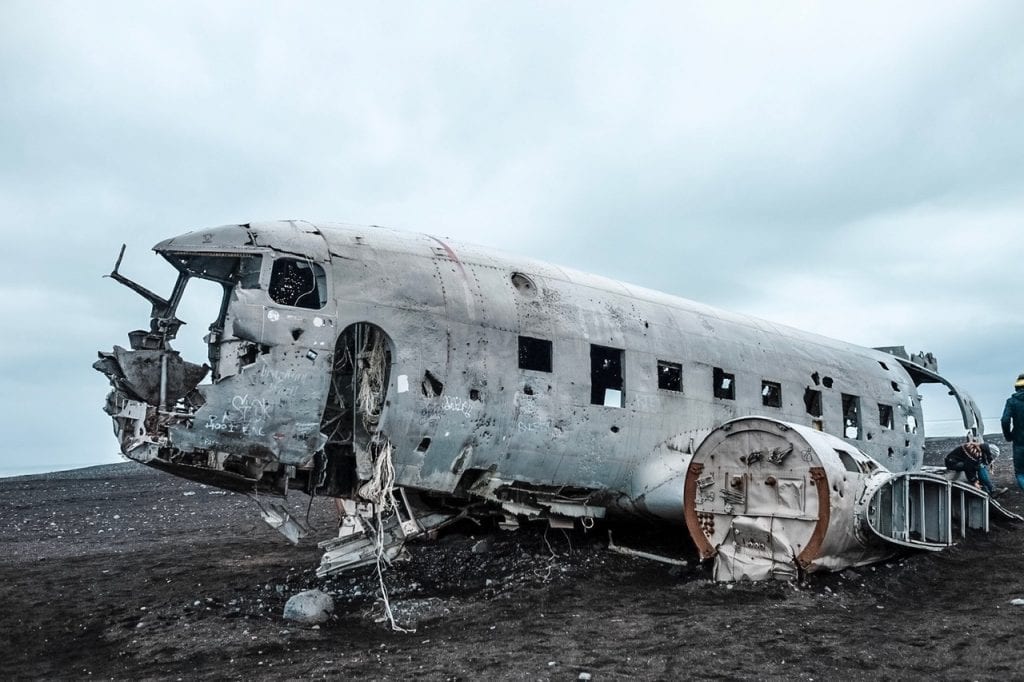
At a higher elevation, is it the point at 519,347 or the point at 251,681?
the point at 519,347

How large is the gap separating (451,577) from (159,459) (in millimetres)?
4313

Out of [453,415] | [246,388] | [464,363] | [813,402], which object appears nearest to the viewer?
[246,388]

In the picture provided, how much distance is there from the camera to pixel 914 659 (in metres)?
7.18

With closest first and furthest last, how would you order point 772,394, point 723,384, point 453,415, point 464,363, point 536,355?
point 453,415, point 464,363, point 536,355, point 723,384, point 772,394

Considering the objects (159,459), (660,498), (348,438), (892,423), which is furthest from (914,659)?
(892,423)

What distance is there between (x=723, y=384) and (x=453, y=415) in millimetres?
5168

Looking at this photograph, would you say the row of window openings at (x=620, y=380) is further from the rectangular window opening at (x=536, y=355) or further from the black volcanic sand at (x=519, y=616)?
the black volcanic sand at (x=519, y=616)

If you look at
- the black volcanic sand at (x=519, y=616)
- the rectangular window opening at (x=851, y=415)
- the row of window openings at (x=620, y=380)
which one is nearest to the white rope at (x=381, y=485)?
the black volcanic sand at (x=519, y=616)

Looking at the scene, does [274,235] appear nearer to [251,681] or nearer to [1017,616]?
[251,681]

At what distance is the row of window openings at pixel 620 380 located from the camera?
1066 cm

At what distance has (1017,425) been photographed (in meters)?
15.0

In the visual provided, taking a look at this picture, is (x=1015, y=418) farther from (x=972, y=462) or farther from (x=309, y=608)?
(x=309, y=608)

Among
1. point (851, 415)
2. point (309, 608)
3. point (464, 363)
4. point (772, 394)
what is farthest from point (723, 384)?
point (309, 608)

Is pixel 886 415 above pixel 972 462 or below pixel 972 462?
above
